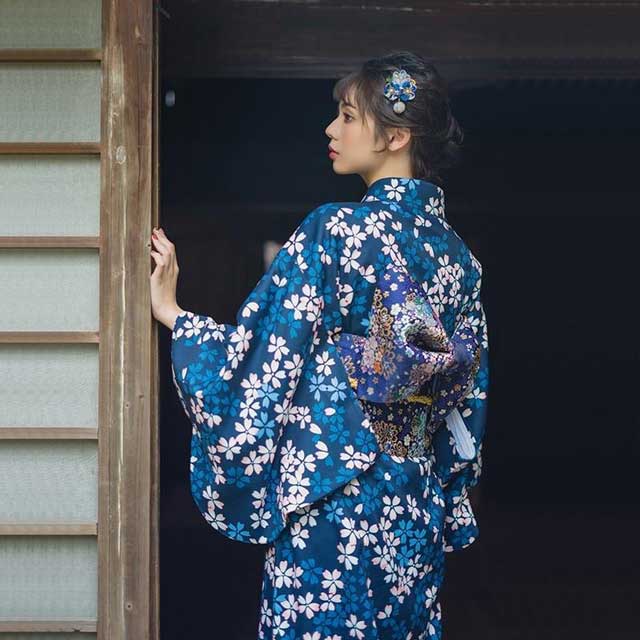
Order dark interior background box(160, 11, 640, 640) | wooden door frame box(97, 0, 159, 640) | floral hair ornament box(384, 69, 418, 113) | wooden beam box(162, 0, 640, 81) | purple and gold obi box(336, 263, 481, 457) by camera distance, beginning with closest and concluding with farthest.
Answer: purple and gold obi box(336, 263, 481, 457) < floral hair ornament box(384, 69, 418, 113) < wooden door frame box(97, 0, 159, 640) < wooden beam box(162, 0, 640, 81) < dark interior background box(160, 11, 640, 640)

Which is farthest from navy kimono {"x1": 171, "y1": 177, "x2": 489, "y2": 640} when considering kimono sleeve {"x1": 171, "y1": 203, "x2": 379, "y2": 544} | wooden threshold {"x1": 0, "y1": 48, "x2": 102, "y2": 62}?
wooden threshold {"x1": 0, "y1": 48, "x2": 102, "y2": 62}

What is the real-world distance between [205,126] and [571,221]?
377 centimetres

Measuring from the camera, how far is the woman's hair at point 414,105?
2.30 metres

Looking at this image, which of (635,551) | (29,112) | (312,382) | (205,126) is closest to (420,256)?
(312,382)

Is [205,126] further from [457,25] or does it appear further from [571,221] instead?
[457,25]

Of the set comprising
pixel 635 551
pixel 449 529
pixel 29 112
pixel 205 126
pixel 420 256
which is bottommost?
pixel 635 551

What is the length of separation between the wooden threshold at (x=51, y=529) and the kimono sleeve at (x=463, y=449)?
0.86 m

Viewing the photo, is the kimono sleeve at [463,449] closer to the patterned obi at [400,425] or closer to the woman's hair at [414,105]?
the patterned obi at [400,425]

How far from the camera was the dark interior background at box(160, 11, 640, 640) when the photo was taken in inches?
229

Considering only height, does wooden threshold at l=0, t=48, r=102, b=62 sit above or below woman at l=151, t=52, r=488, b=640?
above

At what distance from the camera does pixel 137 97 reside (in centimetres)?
248

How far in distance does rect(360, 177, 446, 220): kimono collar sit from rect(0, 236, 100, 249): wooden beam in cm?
69

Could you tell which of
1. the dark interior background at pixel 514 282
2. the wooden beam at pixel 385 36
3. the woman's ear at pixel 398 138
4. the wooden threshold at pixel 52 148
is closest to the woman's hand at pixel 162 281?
the wooden threshold at pixel 52 148

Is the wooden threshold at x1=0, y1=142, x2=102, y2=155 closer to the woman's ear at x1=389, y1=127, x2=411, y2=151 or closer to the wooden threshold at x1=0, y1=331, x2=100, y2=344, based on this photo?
the wooden threshold at x1=0, y1=331, x2=100, y2=344
